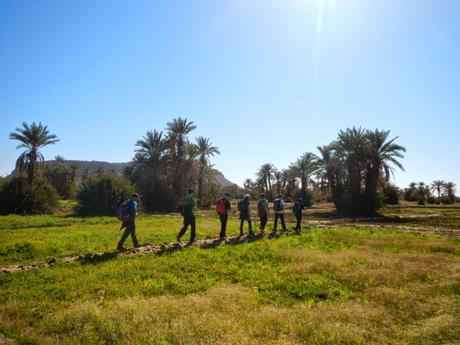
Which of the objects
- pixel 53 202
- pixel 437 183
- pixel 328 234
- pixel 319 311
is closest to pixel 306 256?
pixel 319 311

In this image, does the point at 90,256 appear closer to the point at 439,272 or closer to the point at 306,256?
the point at 306,256

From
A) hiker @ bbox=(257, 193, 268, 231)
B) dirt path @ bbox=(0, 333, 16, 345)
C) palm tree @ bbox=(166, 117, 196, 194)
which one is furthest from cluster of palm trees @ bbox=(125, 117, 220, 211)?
dirt path @ bbox=(0, 333, 16, 345)

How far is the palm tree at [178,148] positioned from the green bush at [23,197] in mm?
16008

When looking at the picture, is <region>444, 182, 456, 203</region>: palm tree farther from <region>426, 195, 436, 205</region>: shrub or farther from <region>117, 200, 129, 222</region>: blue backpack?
<region>117, 200, 129, 222</region>: blue backpack

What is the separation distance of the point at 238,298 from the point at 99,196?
92.7ft

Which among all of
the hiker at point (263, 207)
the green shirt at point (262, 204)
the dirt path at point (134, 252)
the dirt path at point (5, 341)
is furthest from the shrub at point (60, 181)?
the dirt path at point (5, 341)

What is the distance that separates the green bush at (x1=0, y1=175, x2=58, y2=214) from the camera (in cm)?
3170

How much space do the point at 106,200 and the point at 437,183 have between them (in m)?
77.2

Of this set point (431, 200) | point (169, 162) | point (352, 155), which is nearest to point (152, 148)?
point (169, 162)

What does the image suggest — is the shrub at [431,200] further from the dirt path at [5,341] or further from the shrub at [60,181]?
the dirt path at [5,341]

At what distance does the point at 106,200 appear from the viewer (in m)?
32.6

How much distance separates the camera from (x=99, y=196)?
3253 centimetres

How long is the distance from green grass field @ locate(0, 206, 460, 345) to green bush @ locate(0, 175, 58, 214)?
74.4 ft

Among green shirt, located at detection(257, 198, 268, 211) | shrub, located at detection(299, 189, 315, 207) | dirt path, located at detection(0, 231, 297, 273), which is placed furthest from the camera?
shrub, located at detection(299, 189, 315, 207)
